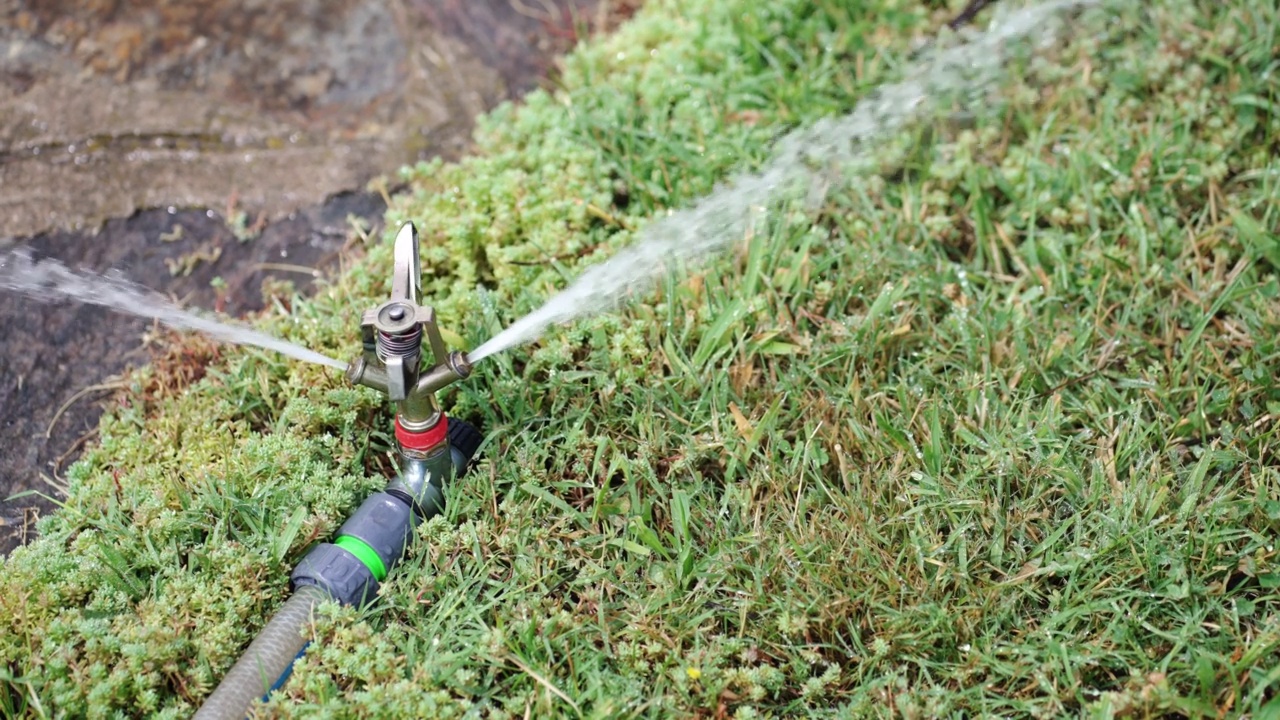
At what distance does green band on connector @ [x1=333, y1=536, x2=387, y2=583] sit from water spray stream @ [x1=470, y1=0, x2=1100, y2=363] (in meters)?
0.52

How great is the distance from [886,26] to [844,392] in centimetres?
175

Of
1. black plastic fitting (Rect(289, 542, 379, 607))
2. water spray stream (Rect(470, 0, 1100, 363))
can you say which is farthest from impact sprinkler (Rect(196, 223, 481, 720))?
water spray stream (Rect(470, 0, 1100, 363))

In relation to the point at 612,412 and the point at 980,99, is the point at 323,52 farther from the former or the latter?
the point at 980,99

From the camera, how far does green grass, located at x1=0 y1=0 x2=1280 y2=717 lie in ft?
7.09

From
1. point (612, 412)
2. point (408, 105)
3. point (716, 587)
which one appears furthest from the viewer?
point (408, 105)

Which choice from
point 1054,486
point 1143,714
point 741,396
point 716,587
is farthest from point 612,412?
point 1143,714

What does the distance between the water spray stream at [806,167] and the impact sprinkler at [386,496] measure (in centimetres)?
23

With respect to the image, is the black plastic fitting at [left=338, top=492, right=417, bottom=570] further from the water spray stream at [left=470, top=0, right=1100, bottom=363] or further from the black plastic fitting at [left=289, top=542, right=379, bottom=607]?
the water spray stream at [left=470, top=0, right=1100, bottom=363]

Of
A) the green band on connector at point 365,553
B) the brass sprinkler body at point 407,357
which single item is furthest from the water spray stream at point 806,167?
the green band on connector at point 365,553

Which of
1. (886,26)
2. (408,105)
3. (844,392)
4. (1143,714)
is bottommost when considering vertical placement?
(1143,714)

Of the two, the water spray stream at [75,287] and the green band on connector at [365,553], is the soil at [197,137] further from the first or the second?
the green band on connector at [365,553]

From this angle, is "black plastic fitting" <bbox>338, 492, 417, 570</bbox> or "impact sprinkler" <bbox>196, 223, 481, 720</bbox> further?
"black plastic fitting" <bbox>338, 492, 417, 570</bbox>

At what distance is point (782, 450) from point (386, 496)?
38.0 inches

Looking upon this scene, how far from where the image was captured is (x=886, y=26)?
12.4ft
